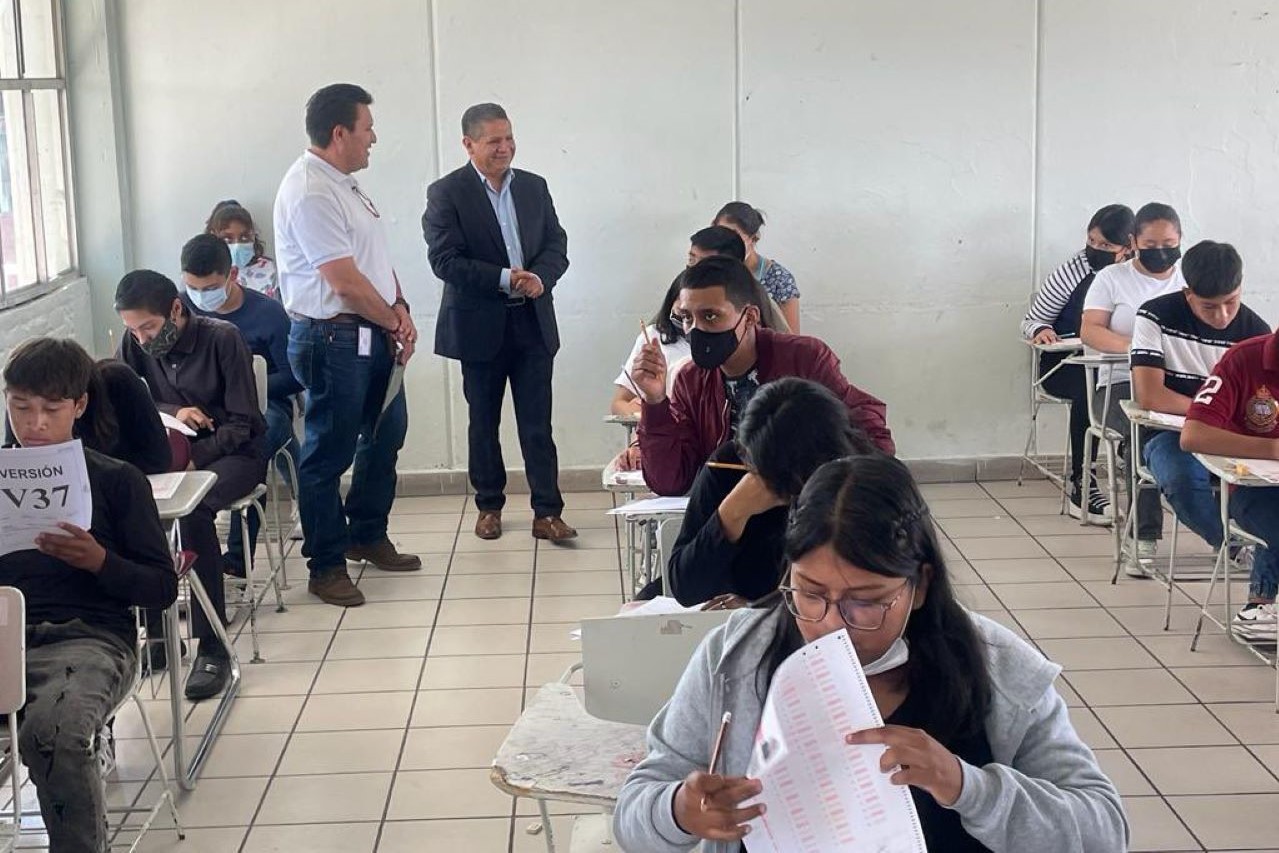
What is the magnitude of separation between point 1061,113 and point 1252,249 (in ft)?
3.47

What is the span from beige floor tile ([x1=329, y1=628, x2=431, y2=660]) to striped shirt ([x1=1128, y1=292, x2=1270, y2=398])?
2.54 metres

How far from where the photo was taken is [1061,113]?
673cm

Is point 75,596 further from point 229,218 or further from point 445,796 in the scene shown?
point 229,218

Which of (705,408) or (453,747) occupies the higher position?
(705,408)

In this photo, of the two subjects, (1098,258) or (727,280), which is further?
(1098,258)

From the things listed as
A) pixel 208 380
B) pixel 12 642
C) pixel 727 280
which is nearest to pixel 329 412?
pixel 208 380

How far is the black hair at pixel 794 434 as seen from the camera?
2.67 meters

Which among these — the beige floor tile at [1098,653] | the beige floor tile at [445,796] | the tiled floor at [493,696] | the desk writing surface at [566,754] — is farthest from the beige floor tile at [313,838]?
the beige floor tile at [1098,653]

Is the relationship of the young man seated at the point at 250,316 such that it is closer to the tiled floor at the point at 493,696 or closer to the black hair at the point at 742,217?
the tiled floor at the point at 493,696

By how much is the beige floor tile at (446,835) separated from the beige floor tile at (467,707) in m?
0.63

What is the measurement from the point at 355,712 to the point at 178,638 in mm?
754

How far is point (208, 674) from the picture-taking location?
449 cm

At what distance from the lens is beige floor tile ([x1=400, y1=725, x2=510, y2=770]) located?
3949 mm

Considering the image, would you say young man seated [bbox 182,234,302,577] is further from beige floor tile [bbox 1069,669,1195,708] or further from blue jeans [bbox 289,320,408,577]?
beige floor tile [bbox 1069,669,1195,708]
